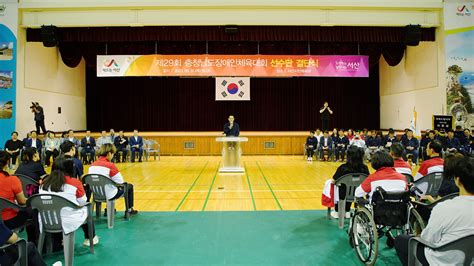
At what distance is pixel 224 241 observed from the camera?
4184 mm

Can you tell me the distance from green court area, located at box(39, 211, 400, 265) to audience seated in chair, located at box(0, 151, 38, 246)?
20.2 inches

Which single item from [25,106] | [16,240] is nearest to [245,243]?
[16,240]

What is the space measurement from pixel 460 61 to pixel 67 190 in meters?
12.2

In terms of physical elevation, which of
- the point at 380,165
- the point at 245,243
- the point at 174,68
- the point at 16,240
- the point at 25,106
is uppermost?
the point at 174,68

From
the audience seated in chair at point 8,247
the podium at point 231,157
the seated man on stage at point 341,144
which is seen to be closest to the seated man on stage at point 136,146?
the podium at point 231,157

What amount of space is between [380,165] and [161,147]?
12.4 meters

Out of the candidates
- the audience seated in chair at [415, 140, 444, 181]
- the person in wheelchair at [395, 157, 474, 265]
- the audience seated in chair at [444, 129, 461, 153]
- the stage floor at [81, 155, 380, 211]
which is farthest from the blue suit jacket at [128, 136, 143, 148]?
the person in wheelchair at [395, 157, 474, 265]

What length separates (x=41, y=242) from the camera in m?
3.41

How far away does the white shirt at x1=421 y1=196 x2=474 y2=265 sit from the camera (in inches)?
84.4

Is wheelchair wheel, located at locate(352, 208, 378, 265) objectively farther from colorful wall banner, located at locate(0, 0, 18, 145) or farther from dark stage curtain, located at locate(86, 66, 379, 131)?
dark stage curtain, located at locate(86, 66, 379, 131)

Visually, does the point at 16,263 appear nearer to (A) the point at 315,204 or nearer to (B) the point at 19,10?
(A) the point at 315,204

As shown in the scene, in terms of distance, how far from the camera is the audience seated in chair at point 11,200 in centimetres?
334

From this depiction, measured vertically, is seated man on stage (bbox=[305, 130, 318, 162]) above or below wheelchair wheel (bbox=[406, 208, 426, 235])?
above

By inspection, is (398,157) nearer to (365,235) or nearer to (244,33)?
(365,235)
